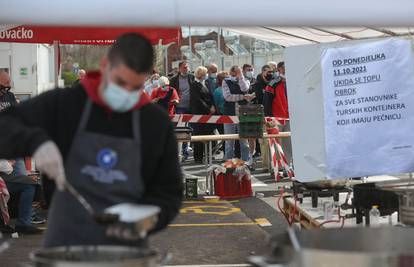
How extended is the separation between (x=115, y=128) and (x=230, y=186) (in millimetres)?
8169

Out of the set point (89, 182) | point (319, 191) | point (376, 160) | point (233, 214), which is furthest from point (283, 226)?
point (89, 182)

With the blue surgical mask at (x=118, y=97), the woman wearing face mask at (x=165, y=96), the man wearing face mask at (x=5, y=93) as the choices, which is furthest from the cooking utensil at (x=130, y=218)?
the woman wearing face mask at (x=165, y=96)

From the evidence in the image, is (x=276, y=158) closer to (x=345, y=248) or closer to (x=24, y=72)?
(x=24, y=72)

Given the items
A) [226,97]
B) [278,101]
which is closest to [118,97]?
[278,101]

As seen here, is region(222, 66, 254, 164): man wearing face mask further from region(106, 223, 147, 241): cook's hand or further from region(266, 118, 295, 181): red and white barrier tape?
region(106, 223, 147, 241): cook's hand

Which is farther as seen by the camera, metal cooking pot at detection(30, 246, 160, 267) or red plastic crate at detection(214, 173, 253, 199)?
red plastic crate at detection(214, 173, 253, 199)

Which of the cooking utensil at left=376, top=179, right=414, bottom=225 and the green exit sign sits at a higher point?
the green exit sign

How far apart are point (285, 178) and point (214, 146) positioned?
344 centimetres

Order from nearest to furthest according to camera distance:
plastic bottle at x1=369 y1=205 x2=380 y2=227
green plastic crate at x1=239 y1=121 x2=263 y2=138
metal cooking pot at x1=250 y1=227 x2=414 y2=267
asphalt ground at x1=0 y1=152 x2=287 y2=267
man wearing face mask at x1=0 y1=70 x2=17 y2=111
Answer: metal cooking pot at x1=250 y1=227 x2=414 y2=267
plastic bottle at x1=369 y1=205 x2=380 y2=227
asphalt ground at x1=0 y1=152 x2=287 y2=267
man wearing face mask at x1=0 y1=70 x2=17 y2=111
green plastic crate at x1=239 y1=121 x2=263 y2=138

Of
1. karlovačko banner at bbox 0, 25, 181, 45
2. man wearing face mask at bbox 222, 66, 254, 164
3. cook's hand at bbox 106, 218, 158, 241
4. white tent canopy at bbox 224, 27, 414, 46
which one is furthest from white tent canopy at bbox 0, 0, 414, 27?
man wearing face mask at bbox 222, 66, 254, 164

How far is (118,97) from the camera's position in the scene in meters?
3.03

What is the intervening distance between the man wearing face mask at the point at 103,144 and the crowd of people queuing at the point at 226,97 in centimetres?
1020

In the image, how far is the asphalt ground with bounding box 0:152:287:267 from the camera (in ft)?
24.5

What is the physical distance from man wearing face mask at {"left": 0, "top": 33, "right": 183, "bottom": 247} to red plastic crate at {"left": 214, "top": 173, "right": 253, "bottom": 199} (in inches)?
316
